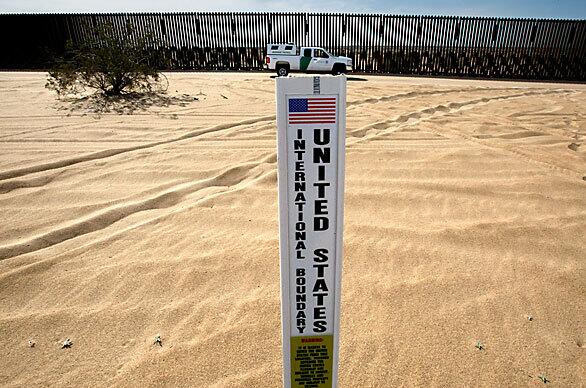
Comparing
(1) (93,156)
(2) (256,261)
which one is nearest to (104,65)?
(1) (93,156)

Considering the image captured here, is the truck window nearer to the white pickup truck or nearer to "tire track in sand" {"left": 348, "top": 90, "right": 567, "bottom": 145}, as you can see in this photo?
Answer: the white pickup truck

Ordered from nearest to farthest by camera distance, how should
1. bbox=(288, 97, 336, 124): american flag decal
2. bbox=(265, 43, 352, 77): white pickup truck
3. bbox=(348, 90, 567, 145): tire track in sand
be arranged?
bbox=(288, 97, 336, 124): american flag decal < bbox=(348, 90, 567, 145): tire track in sand < bbox=(265, 43, 352, 77): white pickup truck

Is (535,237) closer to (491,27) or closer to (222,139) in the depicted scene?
(222,139)

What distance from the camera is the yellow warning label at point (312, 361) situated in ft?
3.76

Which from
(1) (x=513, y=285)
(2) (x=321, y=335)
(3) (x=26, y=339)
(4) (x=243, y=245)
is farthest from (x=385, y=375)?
(3) (x=26, y=339)

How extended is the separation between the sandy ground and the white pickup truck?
908 centimetres

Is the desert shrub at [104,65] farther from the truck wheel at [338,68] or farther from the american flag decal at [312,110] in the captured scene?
the american flag decal at [312,110]

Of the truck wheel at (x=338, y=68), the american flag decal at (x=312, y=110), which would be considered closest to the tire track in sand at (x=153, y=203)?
the american flag decal at (x=312, y=110)

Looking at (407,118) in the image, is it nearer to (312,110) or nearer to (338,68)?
(312,110)

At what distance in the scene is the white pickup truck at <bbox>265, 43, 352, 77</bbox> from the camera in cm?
1351

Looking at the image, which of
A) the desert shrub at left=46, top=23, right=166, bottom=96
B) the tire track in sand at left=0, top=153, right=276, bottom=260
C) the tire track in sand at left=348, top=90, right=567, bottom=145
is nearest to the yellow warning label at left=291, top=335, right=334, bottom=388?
the tire track in sand at left=0, top=153, right=276, bottom=260

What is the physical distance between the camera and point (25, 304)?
2.11 m

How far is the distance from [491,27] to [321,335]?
745 inches

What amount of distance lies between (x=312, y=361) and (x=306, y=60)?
44.2 feet
